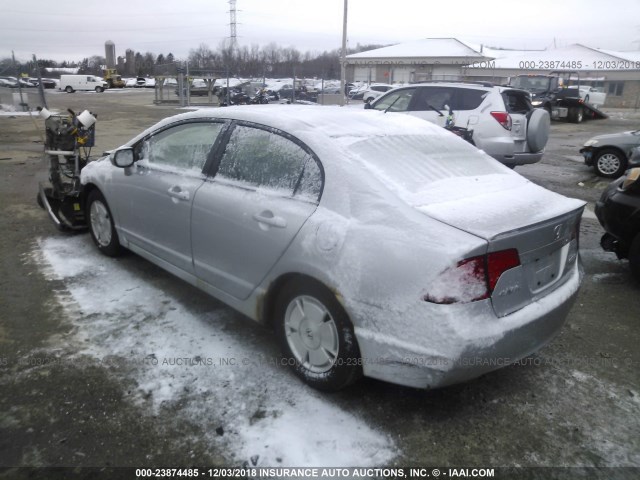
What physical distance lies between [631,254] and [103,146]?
11.6 m

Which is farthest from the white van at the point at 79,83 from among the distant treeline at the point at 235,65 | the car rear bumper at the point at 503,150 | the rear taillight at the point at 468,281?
the rear taillight at the point at 468,281

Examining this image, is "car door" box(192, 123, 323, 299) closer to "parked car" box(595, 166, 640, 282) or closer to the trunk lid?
the trunk lid

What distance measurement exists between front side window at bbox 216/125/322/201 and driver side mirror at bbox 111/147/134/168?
1161 millimetres

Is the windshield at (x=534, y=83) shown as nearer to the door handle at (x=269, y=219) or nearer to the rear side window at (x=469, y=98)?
the rear side window at (x=469, y=98)

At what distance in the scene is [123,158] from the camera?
406 cm

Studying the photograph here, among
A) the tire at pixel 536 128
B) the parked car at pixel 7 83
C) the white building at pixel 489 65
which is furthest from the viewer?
the white building at pixel 489 65

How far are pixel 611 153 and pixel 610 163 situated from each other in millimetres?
199

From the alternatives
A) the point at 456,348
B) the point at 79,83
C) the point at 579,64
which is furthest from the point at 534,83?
the point at 79,83

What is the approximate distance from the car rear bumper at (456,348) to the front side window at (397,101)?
7601 millimetres

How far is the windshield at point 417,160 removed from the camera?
107 inches

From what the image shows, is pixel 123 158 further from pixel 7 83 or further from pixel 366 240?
pixel 7 83

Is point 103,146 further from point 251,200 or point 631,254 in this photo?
point 631,254

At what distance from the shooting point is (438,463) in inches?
92.5

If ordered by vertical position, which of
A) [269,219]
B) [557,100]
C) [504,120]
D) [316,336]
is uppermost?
[557,100]
